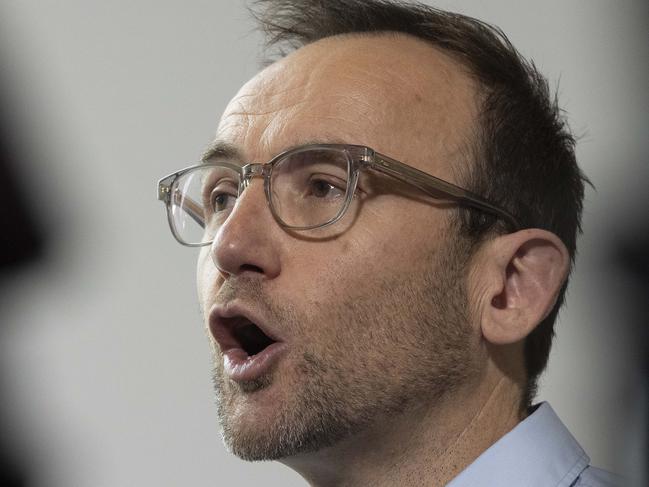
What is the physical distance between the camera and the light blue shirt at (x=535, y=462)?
1281 mm

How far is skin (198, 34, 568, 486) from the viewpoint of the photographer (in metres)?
1.24

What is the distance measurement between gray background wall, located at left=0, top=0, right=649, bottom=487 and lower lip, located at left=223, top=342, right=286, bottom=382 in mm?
695

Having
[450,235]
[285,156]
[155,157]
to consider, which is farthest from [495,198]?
[155,157]

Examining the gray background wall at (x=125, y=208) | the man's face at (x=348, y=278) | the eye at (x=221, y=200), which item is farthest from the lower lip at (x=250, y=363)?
the gray background wall at (x=125, y=208)

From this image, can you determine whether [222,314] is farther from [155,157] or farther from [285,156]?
[155,157]

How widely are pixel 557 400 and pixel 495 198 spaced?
588mm

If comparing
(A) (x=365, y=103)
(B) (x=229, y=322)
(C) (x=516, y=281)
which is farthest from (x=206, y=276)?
(C) (x=516, y=281)

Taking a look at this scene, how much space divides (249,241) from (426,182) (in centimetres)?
26

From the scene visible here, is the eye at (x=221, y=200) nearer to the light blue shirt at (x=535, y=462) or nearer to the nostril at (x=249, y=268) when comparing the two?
the nostril at (x=249, y=268)

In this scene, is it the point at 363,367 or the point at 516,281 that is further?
the point at 516,281

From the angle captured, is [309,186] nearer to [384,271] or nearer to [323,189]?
[323,189]

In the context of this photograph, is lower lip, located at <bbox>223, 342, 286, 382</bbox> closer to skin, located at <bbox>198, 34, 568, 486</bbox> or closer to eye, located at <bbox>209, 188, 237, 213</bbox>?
skin, located at <bbox>198, 34, 568, 486</bbox>

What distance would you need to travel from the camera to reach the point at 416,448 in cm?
130

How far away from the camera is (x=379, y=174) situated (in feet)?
4.30
